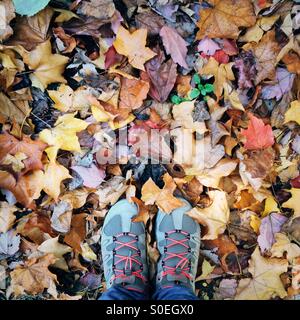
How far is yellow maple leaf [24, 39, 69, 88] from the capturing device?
1772 mm

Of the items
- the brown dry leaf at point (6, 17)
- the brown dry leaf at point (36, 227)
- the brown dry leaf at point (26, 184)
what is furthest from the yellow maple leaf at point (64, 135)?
the brown dry leaf at point (6, 17)

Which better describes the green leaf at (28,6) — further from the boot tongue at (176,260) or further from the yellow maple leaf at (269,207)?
the yellow maple leaf at (269,207)

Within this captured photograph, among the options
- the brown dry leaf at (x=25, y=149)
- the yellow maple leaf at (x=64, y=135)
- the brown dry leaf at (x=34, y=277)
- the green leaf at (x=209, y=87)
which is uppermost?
the green leaf at (x=209, y=87)

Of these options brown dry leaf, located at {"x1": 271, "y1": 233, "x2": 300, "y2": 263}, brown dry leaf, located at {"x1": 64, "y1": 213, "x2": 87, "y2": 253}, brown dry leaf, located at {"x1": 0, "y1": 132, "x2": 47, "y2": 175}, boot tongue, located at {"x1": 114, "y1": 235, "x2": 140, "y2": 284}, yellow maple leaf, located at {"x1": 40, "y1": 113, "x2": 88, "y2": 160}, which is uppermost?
yellow maple leaf, located at {"x1": 40, "y1": 113, "x2": 88, "y2": 160}

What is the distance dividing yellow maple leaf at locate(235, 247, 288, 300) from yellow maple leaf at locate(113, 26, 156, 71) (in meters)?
0.83

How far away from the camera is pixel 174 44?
1.80 meters

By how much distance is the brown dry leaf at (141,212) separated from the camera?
6.01 ft

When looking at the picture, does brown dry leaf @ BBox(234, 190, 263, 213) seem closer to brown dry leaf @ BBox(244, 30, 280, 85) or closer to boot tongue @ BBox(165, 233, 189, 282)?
boot tongue @ BBox(165, 233, 189, 282)

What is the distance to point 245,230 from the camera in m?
1.81

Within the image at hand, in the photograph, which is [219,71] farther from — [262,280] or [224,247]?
[262,280]

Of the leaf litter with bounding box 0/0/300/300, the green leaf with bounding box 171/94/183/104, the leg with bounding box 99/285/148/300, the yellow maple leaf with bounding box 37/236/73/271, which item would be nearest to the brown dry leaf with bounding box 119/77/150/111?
the leaf litter with bounding box 0/0/300/300

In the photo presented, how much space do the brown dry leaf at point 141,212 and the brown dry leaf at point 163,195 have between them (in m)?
0.02

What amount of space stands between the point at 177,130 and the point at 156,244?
1.49 feet
